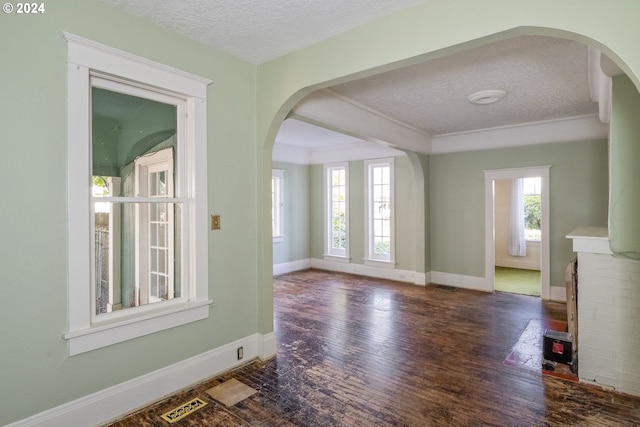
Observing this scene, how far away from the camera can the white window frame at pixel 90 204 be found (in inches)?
81.0

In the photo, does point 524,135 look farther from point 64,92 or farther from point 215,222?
point 64,92

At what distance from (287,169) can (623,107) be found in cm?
565

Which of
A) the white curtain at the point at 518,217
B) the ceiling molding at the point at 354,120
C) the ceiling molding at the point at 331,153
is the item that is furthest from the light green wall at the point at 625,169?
the white curtain at the point at 518,217

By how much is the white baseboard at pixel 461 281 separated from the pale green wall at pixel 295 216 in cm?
294

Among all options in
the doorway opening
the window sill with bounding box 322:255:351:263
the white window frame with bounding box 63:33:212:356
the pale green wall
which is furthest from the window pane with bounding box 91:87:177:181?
the doorway opening

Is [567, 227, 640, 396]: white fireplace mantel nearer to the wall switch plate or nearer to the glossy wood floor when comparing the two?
the glossy wood floor

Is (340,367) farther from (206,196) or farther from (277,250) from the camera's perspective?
(277,250)

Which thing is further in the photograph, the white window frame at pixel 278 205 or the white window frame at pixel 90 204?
the white window frame at pixel 278 205

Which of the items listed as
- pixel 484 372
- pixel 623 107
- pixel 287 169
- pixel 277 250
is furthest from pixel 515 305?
pixel 287 169

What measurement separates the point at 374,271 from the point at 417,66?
452cm

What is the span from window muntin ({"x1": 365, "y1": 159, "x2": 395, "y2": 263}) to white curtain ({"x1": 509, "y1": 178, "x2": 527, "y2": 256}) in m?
3.37

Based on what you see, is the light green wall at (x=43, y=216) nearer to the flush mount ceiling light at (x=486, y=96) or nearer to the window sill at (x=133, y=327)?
the window sill at (x=133, y=327)

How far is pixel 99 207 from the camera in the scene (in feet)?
7.47

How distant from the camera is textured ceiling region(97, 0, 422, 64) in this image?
2131 millimetres
